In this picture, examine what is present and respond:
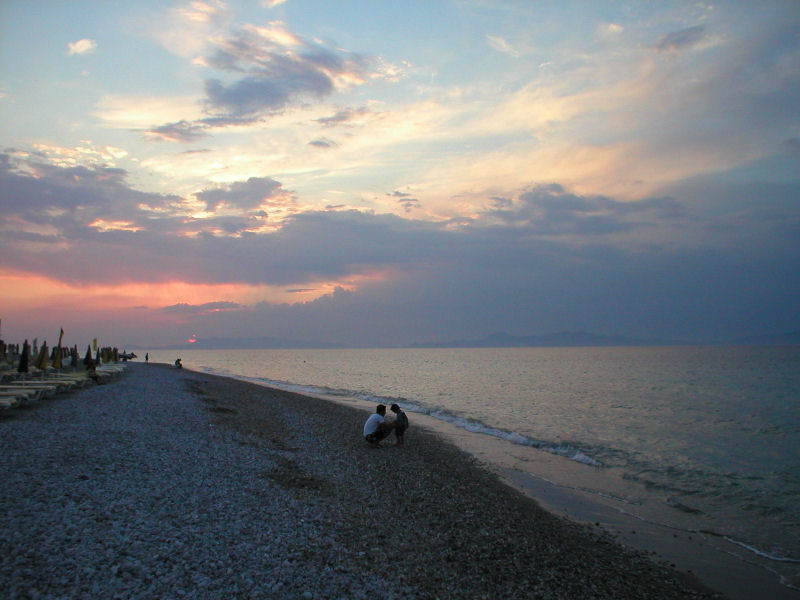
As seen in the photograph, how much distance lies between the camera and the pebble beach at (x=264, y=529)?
21.8 feet

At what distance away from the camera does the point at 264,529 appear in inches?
338

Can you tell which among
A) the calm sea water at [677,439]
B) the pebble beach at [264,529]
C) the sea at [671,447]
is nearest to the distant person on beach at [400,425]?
the sea at [671,447]

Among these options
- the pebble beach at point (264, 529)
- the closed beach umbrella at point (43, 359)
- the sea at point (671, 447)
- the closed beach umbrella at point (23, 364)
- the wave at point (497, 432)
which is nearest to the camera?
the pebble beach at point (264, 529)

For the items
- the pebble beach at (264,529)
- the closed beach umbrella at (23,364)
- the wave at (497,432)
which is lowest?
the wave at (497,432)

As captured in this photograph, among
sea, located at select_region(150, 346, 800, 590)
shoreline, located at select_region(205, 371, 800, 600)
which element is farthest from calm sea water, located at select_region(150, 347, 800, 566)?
shoreline, located at select_region(205, 371, 800, 600)

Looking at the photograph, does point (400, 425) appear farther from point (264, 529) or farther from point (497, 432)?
point (264, 529)

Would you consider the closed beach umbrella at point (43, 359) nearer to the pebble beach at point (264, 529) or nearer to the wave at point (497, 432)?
the pebble beach at point (264, 529)

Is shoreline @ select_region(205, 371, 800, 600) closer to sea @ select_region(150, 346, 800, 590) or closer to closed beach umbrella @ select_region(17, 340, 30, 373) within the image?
sea @ select_region(150, 346, 800, 590)

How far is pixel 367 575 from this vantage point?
7535 mm

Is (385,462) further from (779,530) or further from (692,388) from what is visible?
(692,388)

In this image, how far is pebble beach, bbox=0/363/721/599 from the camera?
21.8 feet

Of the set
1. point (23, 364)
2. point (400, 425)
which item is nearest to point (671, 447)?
point (400, 425)

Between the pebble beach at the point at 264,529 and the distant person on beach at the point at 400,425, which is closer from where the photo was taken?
the pebble beach at the point at 264,529

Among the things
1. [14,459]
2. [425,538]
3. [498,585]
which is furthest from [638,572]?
[14,459]
